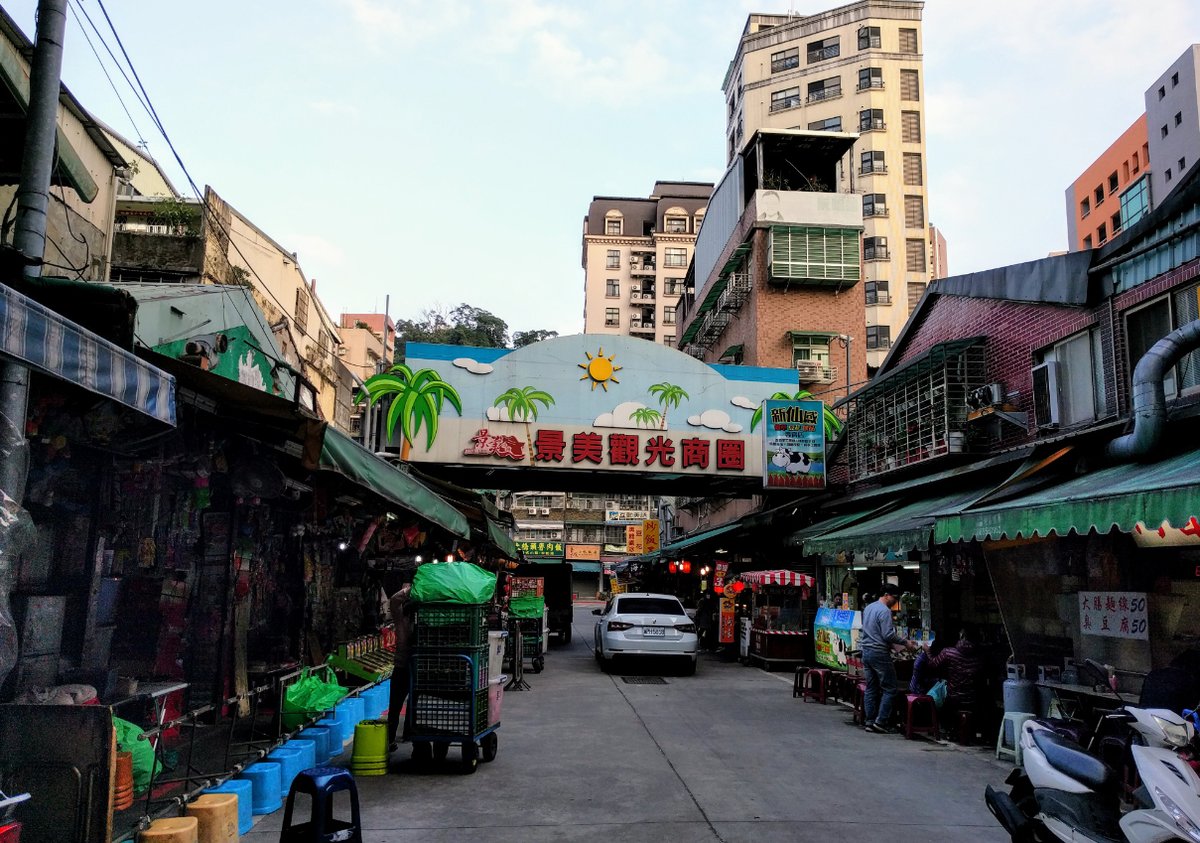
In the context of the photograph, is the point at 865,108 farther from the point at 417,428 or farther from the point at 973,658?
the point at 973,658

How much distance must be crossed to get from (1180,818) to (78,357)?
21.1 feet

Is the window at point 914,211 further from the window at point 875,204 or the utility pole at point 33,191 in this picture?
the utility pole at point 33,191

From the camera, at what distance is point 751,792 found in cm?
762

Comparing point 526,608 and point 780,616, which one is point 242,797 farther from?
point 780,616

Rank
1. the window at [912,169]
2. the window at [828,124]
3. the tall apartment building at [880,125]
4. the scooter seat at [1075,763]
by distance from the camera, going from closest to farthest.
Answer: the scooter seat at [1075,763], the tall apartment building at [880,125], the window at [912,169], the window at [828,124]

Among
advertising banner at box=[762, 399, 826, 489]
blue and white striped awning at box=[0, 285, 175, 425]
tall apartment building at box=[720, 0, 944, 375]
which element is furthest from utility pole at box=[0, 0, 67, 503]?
tall apartment building at box=[720, 0, 944, 375]

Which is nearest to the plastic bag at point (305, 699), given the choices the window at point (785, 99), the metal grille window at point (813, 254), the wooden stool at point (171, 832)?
the wooden stool at point (171, 832)

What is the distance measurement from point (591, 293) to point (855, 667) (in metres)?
67.1

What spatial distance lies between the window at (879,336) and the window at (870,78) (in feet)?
46.5

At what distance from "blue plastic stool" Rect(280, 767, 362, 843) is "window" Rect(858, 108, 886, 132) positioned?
51.6 meters

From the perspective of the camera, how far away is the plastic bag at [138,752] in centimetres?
579

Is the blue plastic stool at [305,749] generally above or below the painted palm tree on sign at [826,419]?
below

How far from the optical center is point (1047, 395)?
1270 cm

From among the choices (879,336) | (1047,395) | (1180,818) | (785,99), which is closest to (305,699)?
(1180,818)
